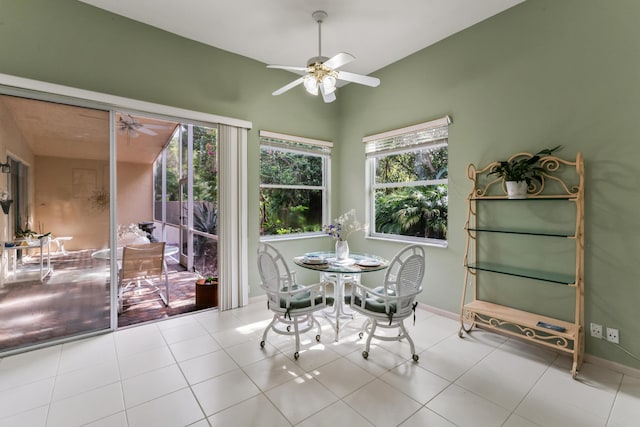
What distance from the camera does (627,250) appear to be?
227 cm

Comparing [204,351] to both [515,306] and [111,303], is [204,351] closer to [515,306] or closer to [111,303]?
[111,303]

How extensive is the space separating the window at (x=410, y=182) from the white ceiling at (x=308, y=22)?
99 cm

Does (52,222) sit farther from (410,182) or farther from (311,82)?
(410,182)

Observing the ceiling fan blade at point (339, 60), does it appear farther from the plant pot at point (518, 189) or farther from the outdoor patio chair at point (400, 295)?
the plant pot at point (518, 189)

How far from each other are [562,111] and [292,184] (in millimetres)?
3211

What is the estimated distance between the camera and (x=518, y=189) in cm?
265

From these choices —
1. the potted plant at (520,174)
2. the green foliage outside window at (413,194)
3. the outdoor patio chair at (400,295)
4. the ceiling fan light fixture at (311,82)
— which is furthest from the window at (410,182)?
the ceiling fan light fixture at (311,82)

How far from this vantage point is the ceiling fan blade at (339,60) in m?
2.32

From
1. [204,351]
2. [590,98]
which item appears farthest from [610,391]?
[204,351]

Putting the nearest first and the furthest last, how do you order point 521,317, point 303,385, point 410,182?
point 303,385, point 521,317, point 410,182

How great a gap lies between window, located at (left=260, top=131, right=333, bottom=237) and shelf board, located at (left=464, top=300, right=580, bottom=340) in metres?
2.56

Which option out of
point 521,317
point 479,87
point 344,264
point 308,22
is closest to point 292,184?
point 344,264

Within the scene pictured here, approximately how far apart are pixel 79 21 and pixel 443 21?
11.8 ft

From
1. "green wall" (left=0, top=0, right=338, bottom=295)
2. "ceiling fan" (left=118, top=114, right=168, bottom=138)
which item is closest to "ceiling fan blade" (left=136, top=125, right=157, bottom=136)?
"ceiling fan" (left=118, top=114, right=168, bottom=138)
